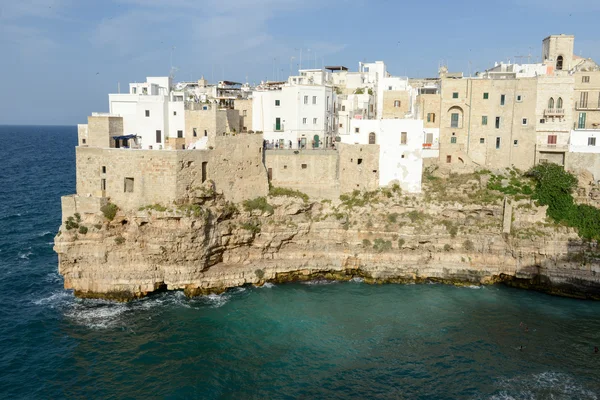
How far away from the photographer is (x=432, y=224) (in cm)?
3838

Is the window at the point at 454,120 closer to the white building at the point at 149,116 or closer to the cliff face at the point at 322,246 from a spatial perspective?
the cliff face at the point at 322,246

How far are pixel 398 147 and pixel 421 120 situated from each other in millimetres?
2631

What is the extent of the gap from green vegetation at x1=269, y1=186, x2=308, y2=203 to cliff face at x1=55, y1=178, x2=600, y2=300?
58cm

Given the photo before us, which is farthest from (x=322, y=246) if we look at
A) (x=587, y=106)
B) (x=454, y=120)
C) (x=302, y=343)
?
(x=587, y=106)

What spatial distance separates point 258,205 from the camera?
38.2 m

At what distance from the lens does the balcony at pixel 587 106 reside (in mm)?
42625

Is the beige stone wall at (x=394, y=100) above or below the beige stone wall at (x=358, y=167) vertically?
above

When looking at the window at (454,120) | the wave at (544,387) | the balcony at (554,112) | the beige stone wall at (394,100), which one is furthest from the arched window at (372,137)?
the wave at (544,387)

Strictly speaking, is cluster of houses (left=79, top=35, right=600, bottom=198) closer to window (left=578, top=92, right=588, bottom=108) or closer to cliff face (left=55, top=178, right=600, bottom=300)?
window (left=578, top=92, right=588, bottom=108)

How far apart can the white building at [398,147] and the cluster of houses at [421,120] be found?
0.25 feet

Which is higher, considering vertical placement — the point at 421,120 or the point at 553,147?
the point at 421,120

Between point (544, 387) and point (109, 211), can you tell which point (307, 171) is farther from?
point (544, 387)

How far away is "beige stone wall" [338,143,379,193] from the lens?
133 ft

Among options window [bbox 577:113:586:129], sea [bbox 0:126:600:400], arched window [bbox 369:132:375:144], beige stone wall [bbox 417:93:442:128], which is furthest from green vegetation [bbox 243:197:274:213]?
window [bbox 577:113:586:129]
